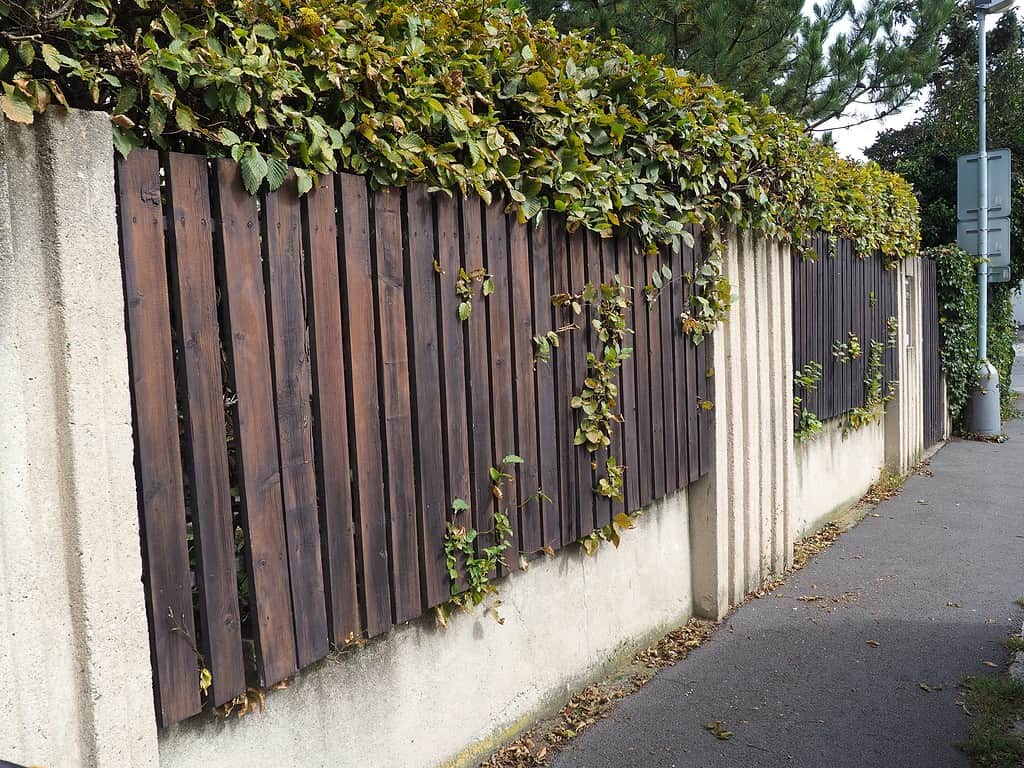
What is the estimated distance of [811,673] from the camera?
14.0 feet

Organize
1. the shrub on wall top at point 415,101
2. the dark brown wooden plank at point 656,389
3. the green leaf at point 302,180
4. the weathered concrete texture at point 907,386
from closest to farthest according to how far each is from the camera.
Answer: the shrub on wall top at point 415,101, the green leaf at point 302,180, the dark brown wooden plank at point 656,389, the weathered concrete texture at point 907,386

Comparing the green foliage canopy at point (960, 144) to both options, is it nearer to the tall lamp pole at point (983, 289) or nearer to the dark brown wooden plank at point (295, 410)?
the tall lamp pole at point (983, 289)

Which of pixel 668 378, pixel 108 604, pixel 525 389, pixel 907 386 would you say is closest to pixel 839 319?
pixel 907 386

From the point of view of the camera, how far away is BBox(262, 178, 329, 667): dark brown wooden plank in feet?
8.02

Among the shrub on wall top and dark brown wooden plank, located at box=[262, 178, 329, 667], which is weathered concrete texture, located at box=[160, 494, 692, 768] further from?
the shrub on wall top

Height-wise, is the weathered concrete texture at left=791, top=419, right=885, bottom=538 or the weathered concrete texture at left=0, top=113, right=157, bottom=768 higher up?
the weathered concrete texture at left=0, top=113, right=157, bottom=768

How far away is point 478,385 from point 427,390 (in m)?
0.29

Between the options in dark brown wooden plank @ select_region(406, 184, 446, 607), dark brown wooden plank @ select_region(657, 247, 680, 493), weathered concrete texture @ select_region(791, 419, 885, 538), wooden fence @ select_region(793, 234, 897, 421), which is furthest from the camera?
weathered concrete texture @ select_region(791, 419, 885, 538)

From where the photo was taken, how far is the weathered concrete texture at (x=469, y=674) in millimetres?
2561

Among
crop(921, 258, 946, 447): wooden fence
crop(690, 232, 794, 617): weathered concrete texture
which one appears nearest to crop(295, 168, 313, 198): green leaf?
crop(690, 232, 794, 617): weathered concrete texture

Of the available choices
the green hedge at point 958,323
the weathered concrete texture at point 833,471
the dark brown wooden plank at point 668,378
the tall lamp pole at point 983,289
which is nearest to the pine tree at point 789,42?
the tall lamp pole at point 983,289

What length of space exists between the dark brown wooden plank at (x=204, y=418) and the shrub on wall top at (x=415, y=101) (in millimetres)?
163

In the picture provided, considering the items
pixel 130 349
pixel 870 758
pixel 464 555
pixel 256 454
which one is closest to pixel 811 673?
pixel 870 758

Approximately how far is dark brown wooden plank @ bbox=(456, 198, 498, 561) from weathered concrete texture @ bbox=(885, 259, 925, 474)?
696 centimetres
